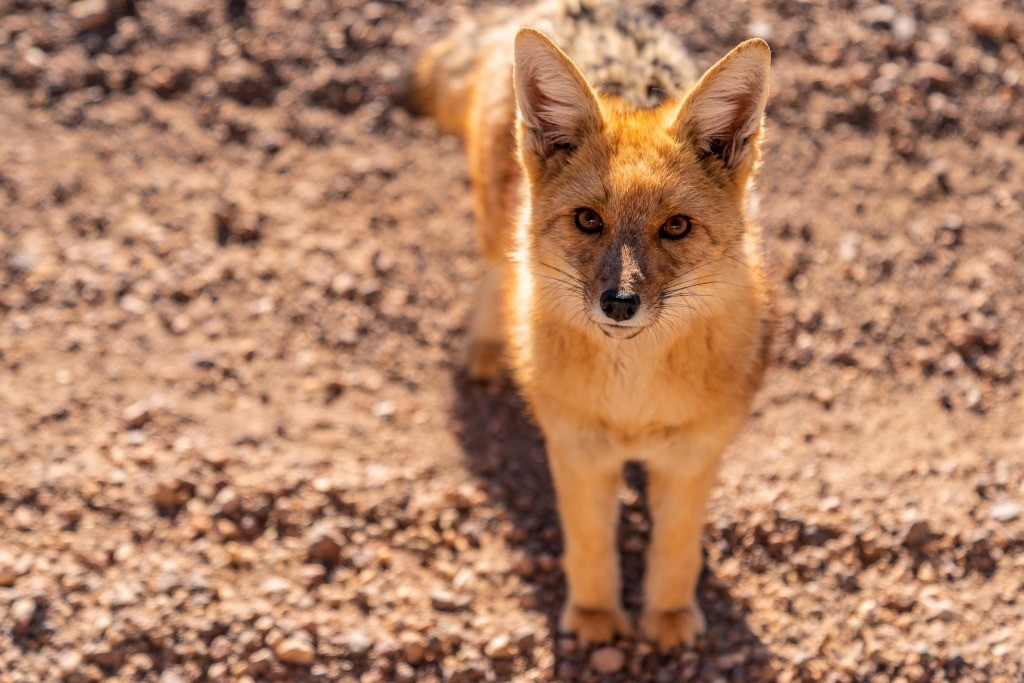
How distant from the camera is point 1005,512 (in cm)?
525

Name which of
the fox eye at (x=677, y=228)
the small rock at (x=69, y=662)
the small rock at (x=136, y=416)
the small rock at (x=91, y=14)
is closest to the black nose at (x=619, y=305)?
the fox eye at (x=677, y=228)

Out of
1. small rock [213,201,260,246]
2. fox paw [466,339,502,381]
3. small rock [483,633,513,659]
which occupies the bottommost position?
small rock [483,633,513,659]

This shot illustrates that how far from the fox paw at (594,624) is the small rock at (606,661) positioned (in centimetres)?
6

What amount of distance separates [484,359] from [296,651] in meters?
2.07

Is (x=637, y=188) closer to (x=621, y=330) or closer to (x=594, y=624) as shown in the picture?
(x=621, y=330)

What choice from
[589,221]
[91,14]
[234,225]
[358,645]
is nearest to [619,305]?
[589,221]

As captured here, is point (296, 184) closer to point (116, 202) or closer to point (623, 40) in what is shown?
point (116, 202)

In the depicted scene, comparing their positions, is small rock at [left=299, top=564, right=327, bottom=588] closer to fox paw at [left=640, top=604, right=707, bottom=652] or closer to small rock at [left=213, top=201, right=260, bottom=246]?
fox paw at [left=640, top=604, right=707, bottom=652]

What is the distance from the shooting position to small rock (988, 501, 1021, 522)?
5.23 meters

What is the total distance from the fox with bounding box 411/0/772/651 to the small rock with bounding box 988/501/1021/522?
1559mm

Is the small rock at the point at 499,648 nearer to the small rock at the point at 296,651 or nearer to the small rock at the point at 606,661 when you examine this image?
the small rock at the point at 606,661

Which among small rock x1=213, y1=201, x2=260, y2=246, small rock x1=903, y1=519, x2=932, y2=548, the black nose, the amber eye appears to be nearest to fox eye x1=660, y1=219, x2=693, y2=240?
the amber eye

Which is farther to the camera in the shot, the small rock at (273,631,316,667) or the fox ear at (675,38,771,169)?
the small rock at (273,631,316,667)

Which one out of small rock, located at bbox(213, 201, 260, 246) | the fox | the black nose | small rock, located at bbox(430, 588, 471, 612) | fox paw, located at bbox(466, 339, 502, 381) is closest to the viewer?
the black nose
